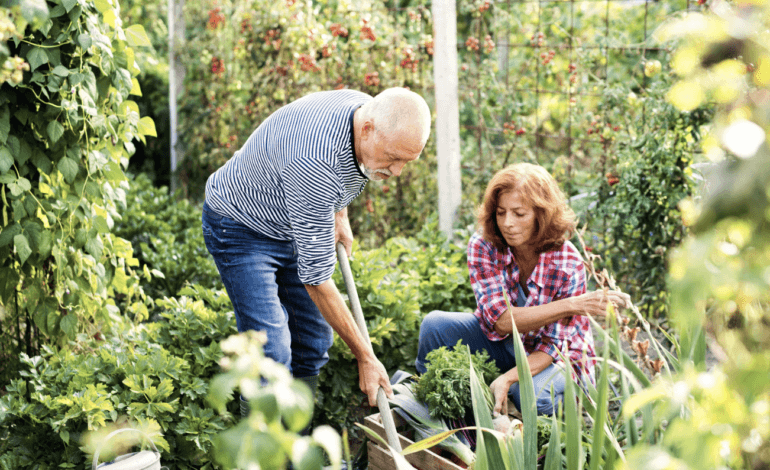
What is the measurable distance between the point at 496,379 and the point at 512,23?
109 inches

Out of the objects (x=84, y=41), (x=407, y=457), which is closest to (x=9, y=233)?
(x=84, y=41)

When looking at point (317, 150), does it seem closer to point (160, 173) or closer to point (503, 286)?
point (503, 286)

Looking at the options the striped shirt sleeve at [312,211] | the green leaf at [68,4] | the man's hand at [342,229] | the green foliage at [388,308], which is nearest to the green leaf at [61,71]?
the green leaf at [68,4]

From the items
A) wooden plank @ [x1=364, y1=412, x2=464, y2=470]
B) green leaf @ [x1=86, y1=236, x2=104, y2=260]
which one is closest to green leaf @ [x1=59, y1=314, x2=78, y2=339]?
green leaf @ [x1=86, y1=236, x2=104, y2=260]

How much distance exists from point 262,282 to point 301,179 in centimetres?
46

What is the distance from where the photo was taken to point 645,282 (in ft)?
11.0

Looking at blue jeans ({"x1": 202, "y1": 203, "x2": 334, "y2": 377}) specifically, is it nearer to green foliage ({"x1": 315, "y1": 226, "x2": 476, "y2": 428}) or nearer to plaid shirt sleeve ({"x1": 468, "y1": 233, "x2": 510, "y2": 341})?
green foliage ({"x1": 315, "y1": 226, "x2": 476, "y2": 428})

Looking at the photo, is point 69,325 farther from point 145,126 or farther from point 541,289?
point 541,289

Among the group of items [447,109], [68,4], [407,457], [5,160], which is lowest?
[407,457]

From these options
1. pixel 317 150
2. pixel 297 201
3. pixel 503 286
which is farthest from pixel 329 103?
pixel 503 286

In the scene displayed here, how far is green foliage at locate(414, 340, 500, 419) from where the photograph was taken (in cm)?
211

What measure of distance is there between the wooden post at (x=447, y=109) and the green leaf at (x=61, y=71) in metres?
2.29

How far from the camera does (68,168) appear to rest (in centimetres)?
254

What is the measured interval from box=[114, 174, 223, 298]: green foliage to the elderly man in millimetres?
1074
